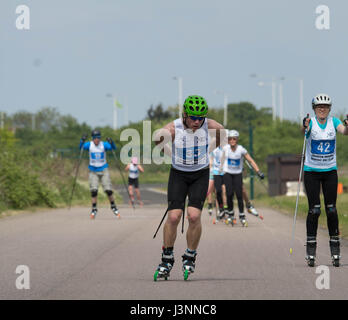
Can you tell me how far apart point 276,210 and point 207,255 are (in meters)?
13.1

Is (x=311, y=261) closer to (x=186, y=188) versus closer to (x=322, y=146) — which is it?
(x=322, y=146)

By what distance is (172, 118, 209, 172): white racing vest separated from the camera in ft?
28.7

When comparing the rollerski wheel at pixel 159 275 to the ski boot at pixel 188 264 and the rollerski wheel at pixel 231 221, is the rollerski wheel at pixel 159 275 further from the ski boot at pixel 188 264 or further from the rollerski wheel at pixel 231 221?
the rollerski wheel at pixel 231 221

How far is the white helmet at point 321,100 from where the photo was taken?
995cm

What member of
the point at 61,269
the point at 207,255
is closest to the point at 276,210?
the point at 207,255

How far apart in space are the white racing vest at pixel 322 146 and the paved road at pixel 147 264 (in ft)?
4.15

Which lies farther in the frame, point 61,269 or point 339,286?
point 61,269

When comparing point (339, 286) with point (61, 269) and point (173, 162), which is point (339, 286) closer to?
point (173, 162)

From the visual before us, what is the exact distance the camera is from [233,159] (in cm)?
1656

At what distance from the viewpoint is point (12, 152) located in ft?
78.5

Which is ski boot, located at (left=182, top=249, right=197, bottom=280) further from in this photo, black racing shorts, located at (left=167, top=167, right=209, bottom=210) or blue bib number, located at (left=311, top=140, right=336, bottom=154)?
blue bib number, located at (left=311, top=140, right=336, bottom=154)

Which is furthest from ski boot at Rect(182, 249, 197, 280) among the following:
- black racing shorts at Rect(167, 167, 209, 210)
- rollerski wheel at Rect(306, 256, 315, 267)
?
rollerski wheel at Rect(306, 256, 315, 267)

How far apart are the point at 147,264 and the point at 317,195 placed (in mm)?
2332

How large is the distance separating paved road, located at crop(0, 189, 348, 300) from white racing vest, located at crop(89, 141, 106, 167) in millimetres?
3145
